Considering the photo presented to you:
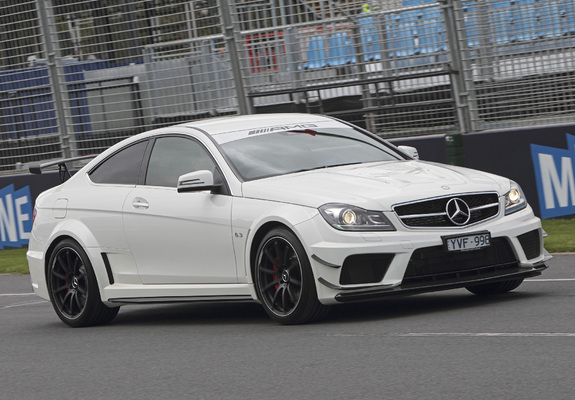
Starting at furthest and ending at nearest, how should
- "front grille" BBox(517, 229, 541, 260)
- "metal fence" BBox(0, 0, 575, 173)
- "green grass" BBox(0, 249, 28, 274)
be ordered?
"green grass" BBox(0, 249, 28, 274) → "metal fence" BBox(0, 0, 575, 173) → "front grille" BBox(517, 229, 541, 260)

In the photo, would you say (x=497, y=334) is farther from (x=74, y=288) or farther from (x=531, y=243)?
(x=74, y=288)

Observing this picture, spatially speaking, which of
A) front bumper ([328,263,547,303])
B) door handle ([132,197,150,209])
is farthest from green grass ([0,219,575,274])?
door handle ([132,197,150,209])

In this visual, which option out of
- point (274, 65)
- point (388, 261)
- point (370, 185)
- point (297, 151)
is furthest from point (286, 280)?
point (274, 65)

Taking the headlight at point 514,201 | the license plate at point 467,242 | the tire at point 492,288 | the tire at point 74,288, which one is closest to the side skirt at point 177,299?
the tire at point 74,288

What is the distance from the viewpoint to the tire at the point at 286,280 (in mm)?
7711

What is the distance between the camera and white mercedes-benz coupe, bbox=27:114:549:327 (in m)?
7.66

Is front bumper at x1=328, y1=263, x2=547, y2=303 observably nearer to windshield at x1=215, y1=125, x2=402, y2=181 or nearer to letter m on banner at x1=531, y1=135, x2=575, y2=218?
windshield at x1=215, y1=125, x2=402, y2=181

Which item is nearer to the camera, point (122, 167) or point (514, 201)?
point (514, 201)

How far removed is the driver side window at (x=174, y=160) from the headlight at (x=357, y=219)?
4.74 ft

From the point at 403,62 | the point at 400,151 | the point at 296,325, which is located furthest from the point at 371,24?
the point at 296,325

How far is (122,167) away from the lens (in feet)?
31.7

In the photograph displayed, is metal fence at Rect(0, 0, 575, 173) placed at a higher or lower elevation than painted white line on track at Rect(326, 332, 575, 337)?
higher

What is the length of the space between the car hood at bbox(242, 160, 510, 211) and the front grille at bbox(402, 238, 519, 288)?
38 cm

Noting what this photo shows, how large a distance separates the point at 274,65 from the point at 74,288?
630 cm
